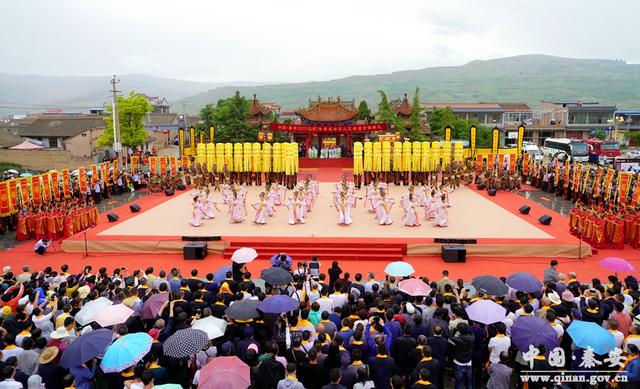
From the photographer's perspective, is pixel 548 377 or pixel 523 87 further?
pixel 523 87

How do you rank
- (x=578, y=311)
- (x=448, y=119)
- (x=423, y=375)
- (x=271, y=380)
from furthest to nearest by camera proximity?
(x=448, y=119) < (x=578, y=311) < (x=271, y=380) < (x=423, y=375)

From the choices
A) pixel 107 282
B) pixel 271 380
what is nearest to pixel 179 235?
pixel 107 282

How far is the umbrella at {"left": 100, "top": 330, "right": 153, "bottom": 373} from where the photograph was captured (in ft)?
15.9

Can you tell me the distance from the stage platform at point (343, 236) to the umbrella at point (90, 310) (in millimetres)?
6205

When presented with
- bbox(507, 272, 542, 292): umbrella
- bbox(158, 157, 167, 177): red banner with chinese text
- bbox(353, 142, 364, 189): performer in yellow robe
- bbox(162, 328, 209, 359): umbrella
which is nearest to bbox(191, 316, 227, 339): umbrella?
bbox(162, 328, 209, 359): umbrella

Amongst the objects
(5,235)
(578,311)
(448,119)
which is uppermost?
(448,119)

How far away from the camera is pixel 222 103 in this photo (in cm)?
4834

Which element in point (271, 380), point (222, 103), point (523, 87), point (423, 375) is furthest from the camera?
point (523, 87)

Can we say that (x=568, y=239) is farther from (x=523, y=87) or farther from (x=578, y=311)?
(x=523, y=87)

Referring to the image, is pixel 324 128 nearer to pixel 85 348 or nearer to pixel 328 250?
pixel 328 250

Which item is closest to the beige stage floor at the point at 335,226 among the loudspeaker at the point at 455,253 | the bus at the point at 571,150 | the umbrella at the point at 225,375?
the loudspeaker at the point at 455,253

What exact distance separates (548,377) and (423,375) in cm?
169

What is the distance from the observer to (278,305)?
6.18 metres

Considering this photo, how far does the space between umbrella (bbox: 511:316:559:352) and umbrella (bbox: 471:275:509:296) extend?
1.32m
